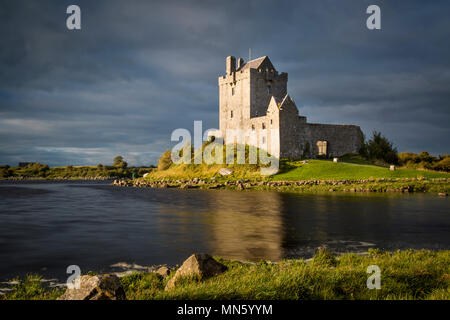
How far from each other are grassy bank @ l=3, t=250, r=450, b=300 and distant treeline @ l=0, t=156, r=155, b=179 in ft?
480

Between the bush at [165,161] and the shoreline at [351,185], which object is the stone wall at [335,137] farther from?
the bush at [165,161]

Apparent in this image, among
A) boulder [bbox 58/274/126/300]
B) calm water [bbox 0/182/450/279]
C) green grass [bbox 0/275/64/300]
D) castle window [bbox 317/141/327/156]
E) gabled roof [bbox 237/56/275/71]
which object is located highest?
gabled roof [bbox 237/56/275/71]

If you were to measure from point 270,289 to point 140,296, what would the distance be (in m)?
2.53

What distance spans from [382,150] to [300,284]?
62.5 m

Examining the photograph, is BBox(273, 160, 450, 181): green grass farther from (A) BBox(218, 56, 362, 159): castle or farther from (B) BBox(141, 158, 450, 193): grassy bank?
(A) BBox(218, 56, 362, 159): castle

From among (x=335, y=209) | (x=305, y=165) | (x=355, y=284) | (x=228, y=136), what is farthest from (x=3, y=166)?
(x=355, y=284)

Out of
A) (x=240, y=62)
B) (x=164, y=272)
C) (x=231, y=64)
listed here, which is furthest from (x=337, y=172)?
(x=164, y=272)

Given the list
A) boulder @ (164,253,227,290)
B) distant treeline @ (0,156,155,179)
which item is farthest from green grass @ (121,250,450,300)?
distant treeline @ (0,156,155,179)

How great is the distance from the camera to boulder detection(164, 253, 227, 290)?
7.70m

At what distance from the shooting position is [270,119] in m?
59.1

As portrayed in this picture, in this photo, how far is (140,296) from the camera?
632cm
